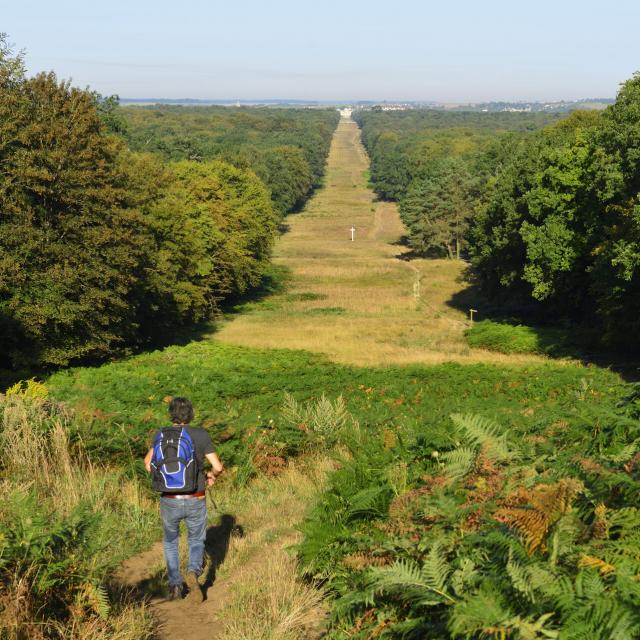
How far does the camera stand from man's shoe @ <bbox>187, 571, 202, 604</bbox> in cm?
611

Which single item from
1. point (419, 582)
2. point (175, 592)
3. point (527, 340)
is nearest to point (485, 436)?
point (419, 582)

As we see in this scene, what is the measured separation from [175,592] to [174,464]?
1.10m

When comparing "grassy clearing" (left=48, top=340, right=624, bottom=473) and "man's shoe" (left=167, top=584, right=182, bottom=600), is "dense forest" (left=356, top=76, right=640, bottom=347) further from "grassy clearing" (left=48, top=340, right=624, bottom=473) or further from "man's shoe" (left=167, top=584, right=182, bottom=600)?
"man's shoe" (left=167, top=584, right=182, bottom=600)

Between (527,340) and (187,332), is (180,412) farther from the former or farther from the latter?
(187,332)

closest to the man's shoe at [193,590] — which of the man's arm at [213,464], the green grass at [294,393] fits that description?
the man's arm at [213,464]

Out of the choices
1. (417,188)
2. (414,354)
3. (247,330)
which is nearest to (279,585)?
(414,354)

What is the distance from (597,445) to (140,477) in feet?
19.0

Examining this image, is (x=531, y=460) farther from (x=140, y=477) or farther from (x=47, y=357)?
(x=47, y=357)

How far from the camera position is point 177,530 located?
6453 mm

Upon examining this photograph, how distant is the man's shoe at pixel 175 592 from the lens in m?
6.17

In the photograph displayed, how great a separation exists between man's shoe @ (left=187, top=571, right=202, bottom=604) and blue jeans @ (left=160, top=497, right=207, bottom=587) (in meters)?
0.15

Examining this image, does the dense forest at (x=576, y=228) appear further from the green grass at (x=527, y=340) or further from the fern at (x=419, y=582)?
the fern at (x=419, y=582)

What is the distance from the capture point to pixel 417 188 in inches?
3152

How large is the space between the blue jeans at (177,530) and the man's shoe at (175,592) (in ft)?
0.10
